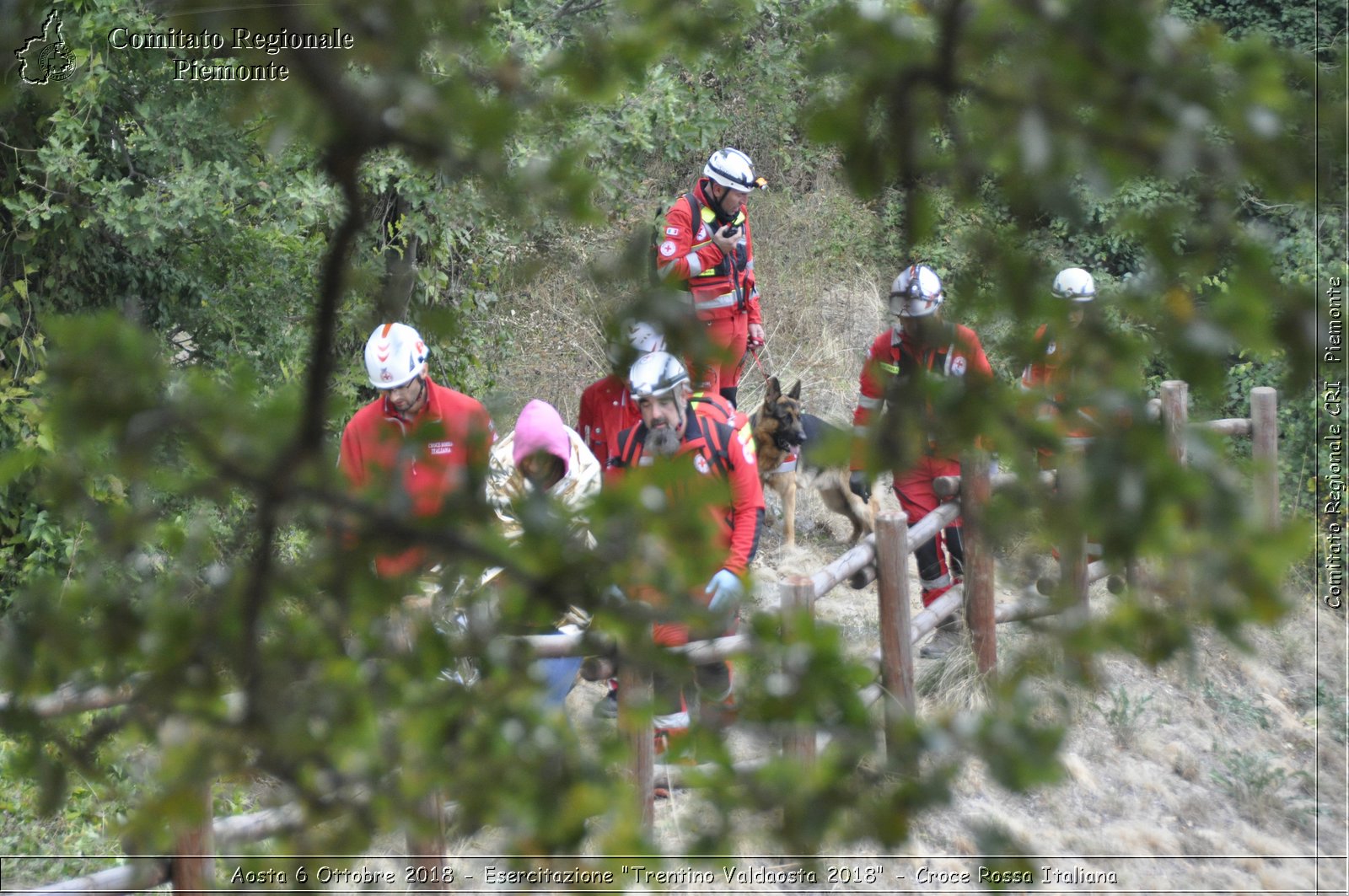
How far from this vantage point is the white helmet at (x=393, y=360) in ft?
16.1

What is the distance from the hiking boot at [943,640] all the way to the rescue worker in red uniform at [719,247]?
80.9 inches

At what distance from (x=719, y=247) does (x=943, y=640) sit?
2.81m

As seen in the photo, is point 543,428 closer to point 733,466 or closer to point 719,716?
point 733,466

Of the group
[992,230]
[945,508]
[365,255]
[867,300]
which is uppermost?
[867,300]

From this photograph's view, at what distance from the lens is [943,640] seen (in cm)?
651

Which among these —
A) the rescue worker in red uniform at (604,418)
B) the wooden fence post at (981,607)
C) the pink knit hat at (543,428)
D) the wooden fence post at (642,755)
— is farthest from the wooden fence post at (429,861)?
the wooden fence post at (981,607)

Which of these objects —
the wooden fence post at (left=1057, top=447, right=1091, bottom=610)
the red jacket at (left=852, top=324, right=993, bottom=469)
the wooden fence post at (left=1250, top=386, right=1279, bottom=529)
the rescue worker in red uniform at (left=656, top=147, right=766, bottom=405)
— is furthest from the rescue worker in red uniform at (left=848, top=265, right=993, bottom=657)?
the wooden fence post at (left=1250, top=386, right=1279, bottom=529)

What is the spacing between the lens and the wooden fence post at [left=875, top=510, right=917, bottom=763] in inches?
201

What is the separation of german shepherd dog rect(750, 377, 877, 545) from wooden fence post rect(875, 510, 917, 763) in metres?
2.34

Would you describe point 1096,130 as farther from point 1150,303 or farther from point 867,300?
point 867,300

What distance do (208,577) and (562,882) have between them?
70 cm

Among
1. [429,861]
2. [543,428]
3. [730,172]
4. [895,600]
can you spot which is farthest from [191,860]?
[730,172]

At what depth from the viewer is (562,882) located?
1328mm

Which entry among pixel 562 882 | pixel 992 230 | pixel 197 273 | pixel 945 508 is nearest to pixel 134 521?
pixel 562 882
